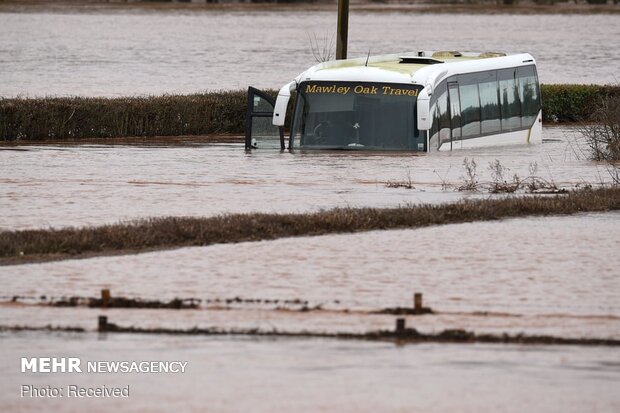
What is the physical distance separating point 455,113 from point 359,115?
277 centimetres

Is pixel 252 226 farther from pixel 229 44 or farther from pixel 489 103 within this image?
pixel 229 44

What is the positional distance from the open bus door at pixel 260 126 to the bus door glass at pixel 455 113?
3080 millimetres

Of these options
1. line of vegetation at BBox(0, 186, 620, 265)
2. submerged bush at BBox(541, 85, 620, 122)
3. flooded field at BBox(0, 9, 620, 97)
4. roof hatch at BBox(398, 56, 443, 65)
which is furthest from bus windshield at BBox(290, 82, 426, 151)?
flooded field at BBox(0, 9, 620, 97)

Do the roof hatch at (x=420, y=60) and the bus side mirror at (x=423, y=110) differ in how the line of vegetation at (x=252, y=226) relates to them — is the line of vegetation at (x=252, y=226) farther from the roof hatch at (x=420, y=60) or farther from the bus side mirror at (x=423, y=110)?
the roof hatch at (x=420, y=60)

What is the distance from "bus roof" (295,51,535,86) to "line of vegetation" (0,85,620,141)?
9.04 ft

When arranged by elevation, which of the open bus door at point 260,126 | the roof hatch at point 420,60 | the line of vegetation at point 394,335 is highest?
the line of vegetation at point 394,335

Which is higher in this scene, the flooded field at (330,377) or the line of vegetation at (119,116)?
the flooded field at (330,377)

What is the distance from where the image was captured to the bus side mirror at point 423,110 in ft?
85.3

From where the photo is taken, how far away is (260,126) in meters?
29.1

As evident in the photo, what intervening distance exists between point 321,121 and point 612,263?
1196 cm

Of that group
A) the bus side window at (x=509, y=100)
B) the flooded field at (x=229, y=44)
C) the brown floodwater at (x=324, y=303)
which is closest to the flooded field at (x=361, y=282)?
the brown floodwater at (x=324, y=303)

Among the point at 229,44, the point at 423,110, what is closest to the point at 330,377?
the point at 423,110

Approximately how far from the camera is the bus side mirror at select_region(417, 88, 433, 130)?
2598cm

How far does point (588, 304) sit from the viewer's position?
13.1 m
